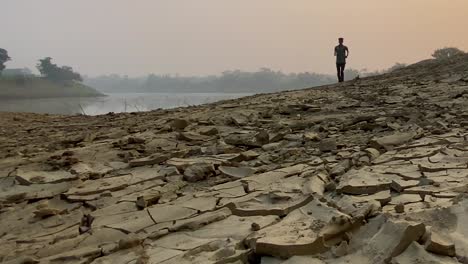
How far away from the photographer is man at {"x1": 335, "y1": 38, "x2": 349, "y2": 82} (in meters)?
10.7

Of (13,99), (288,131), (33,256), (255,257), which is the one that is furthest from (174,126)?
(13,99)

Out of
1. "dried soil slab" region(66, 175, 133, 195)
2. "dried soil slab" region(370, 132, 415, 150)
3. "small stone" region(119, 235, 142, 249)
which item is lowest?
"small stone" region(119, 235, 142, 249)

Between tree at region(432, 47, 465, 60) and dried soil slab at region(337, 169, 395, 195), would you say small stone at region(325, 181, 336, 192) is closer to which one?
dried soil slab at region(337, 169, 395, 195)

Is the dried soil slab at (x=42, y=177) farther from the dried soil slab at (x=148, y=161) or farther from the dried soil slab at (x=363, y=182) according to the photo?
the dried soil slab at (x=363, y=182)

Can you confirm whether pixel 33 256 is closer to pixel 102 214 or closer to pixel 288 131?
pixel 102 214

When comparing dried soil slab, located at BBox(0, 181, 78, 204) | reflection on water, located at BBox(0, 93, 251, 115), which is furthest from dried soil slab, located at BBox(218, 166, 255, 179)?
reflection on water, located at BBox(0, 93, 251, 115)

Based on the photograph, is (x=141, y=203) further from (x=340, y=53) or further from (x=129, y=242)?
(x=340, y=53)

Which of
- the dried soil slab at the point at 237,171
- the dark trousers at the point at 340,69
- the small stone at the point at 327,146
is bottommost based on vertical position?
the dried soil slab at the point at 237,171

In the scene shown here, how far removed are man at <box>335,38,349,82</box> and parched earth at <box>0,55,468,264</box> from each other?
490cm

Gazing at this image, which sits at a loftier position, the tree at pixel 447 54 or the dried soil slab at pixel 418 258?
the tree at pixel 447 54

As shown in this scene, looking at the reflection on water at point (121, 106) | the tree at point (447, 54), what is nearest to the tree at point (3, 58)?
the reflection on water at point (121, 106)

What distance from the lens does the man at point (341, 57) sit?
10656 mm

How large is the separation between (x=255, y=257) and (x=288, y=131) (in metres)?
2.89

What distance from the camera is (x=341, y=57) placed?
1081cm
